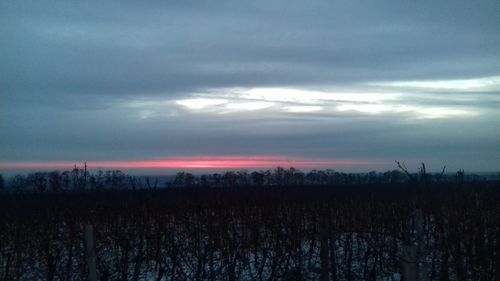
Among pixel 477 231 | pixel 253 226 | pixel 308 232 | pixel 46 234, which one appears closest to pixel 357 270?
pixel 308 232

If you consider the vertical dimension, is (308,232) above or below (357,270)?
above

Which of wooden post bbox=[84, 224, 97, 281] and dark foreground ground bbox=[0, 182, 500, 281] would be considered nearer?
wooden post bbox=[84, 224, 97, 281]

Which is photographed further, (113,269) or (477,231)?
(113,269)

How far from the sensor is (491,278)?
23.5 ft

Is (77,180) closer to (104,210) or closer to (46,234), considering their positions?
(104,210)

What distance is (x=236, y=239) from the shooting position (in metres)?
12.1

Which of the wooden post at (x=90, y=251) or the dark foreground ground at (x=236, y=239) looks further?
the dark foreground ground at (x=236, y=239)

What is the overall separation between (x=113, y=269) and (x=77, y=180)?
3141 millimetres

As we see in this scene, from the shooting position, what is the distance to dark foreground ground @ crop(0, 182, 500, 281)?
8250 mm

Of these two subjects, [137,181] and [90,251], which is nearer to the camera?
[90,251]

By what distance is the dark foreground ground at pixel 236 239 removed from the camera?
Answer: 8.25 m

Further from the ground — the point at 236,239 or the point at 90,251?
the point at 90,251

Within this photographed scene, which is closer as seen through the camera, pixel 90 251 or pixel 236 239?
pixel 90 251

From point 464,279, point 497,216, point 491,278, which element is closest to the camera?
point 491,278
